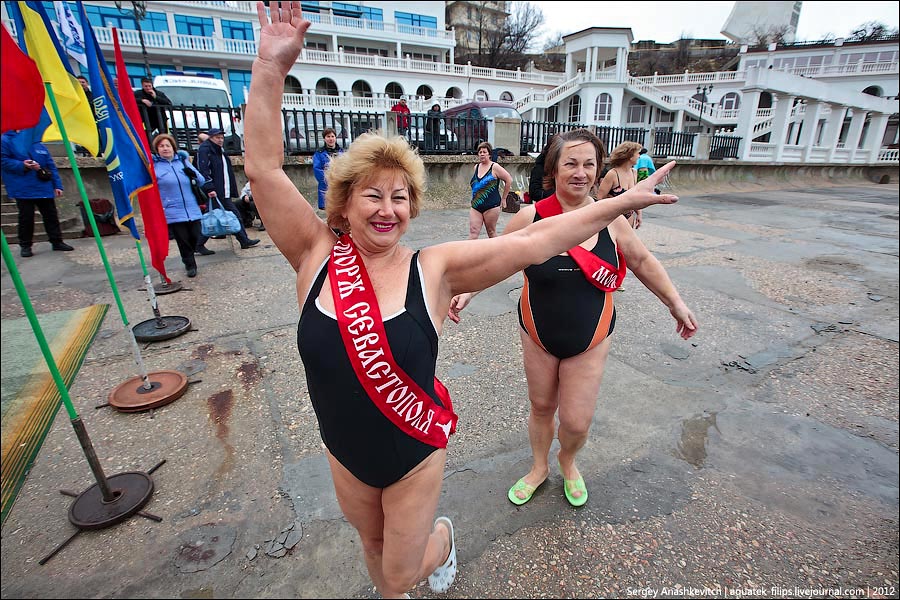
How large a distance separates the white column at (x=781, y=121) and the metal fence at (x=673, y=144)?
6.69m

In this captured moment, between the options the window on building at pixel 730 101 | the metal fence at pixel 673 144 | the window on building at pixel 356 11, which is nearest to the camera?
the metal fence at pixel 673 144

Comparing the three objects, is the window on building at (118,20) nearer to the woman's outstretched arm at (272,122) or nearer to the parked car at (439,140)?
the parked car at (439,140)

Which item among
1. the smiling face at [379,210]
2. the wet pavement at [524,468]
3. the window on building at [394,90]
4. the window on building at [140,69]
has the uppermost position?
the window on building at [140,69]

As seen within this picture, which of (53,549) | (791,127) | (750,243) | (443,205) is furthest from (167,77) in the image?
(791,127)

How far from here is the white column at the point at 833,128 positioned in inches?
994

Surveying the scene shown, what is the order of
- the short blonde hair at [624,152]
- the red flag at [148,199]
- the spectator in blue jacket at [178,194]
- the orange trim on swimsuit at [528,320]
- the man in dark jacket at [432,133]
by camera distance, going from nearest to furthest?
1. the orange trim on swimsuit at [528,320]
2. the red flag at [148,199]
3. the spectator in blue jacket at [178,194]
4. the short blonde hair at [624,152]
5. the man in dark jacket at [432,133]

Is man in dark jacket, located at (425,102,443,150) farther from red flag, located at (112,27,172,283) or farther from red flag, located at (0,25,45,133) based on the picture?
red flag, located at (0,25,45,133)

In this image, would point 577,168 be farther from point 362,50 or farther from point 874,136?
point 362,50

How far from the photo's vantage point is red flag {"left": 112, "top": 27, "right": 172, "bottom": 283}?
13.4 feet

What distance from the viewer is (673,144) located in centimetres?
1948

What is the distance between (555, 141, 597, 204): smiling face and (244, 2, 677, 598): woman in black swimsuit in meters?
0.61

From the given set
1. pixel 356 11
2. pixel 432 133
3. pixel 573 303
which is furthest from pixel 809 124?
pixel 356 11

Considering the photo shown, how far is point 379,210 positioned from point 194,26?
42750mm

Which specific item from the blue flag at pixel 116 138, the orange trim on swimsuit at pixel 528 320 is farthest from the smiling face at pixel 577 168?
the blue flag at pixel 116 138
